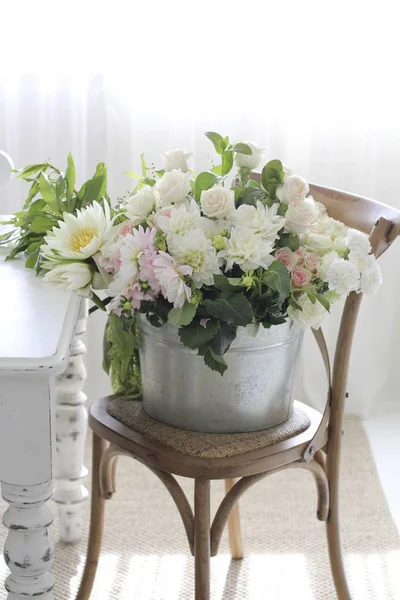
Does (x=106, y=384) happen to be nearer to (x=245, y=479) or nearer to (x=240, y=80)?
(x=240, y=80)

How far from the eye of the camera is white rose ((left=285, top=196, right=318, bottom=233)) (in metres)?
1.25

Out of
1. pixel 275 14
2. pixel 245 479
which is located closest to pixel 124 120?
pixel 275 14

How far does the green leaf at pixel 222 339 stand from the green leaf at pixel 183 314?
0.05 m

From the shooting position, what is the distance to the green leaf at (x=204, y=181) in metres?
1.30

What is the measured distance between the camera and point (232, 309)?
1.20 meters

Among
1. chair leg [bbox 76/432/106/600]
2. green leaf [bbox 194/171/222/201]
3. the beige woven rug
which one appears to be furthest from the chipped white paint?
green leaf [bbox 194/171/222/201]

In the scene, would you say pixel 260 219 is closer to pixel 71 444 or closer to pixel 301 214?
pixel 301 214

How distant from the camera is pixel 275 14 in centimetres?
236

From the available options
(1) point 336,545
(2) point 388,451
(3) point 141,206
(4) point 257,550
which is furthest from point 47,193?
(2) point 388,451

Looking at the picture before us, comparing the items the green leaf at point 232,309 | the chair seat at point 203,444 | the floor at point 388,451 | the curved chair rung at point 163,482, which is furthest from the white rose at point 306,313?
the floor at point 388,451

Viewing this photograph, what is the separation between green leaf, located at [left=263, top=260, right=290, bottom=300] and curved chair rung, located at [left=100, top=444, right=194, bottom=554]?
1.17 ft

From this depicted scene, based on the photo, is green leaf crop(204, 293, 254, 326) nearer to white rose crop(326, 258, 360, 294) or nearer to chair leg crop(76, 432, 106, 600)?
white rose crop(326, 258, 360, 294)

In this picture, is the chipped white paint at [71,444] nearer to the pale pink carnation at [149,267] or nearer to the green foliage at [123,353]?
the green foliage at [123,353]

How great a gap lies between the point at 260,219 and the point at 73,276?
10.9 inches
